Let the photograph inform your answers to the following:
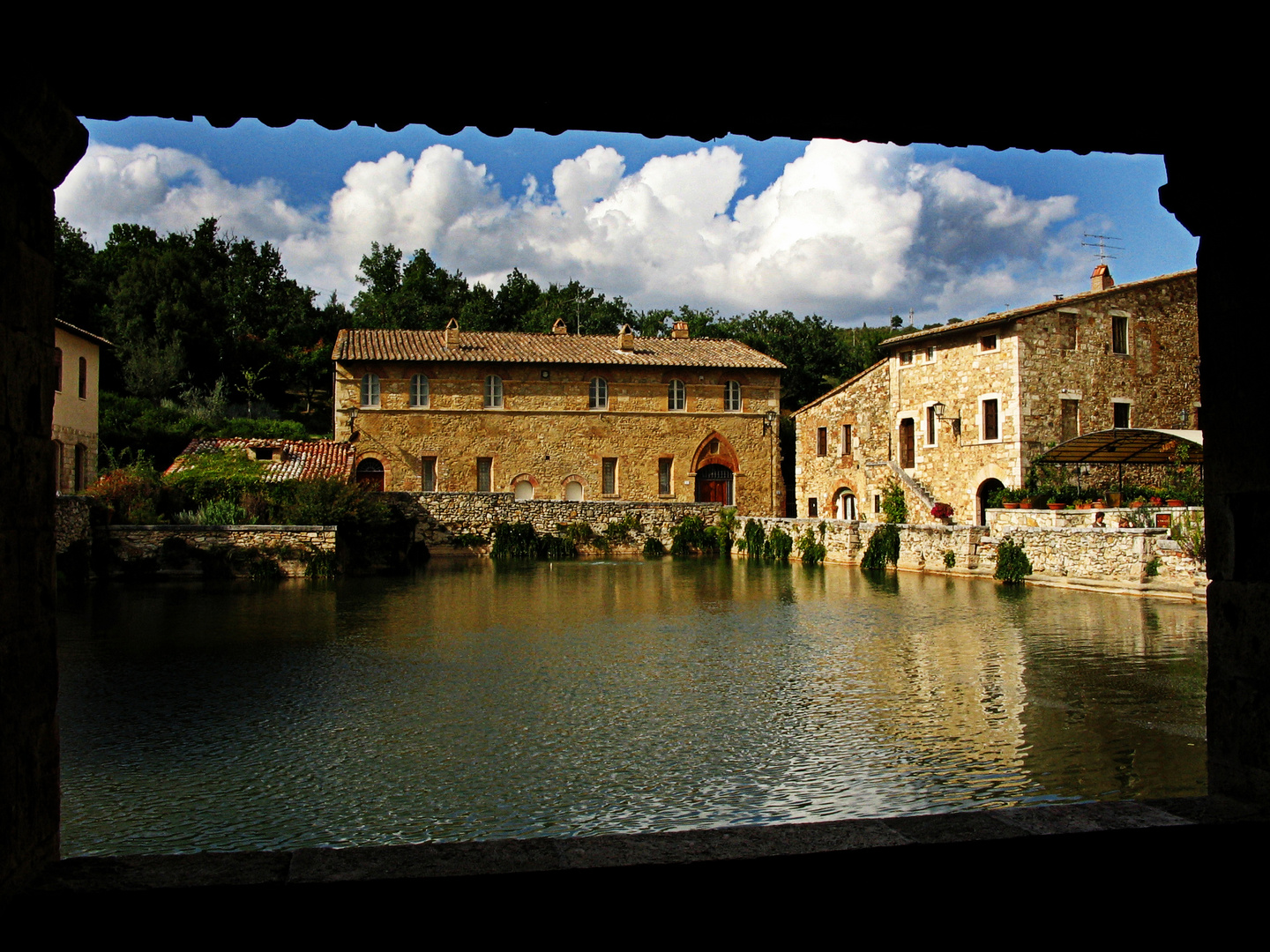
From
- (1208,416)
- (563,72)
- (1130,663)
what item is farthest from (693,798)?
(1130,663)

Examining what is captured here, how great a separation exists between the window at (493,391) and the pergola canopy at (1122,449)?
18.1 m

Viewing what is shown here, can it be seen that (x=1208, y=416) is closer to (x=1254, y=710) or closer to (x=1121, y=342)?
(x=1254, y=710)

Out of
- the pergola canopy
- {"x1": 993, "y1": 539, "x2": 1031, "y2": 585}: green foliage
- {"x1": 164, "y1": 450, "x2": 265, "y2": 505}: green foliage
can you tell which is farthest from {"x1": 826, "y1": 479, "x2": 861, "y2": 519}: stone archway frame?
{"x1": 164, "y1": 450, "x2": 265, "y2": 505}: green foliage

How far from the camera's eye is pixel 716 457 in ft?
113

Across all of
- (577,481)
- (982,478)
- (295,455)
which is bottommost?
(982,478)

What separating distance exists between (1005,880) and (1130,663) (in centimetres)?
843

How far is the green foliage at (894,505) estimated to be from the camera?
89.7 feet

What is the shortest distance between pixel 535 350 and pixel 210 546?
16705 millimetres

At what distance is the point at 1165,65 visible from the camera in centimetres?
307

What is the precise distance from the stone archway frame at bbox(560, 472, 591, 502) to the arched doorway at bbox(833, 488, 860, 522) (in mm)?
8909

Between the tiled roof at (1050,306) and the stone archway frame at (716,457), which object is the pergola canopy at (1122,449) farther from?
the stone archway frame at (716,457)

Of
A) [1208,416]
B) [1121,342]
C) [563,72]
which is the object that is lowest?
[1208,416]

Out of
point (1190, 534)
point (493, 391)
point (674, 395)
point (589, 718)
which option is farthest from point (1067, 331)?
point (589, 718)

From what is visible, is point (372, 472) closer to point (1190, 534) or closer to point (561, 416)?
point (561, 416)
